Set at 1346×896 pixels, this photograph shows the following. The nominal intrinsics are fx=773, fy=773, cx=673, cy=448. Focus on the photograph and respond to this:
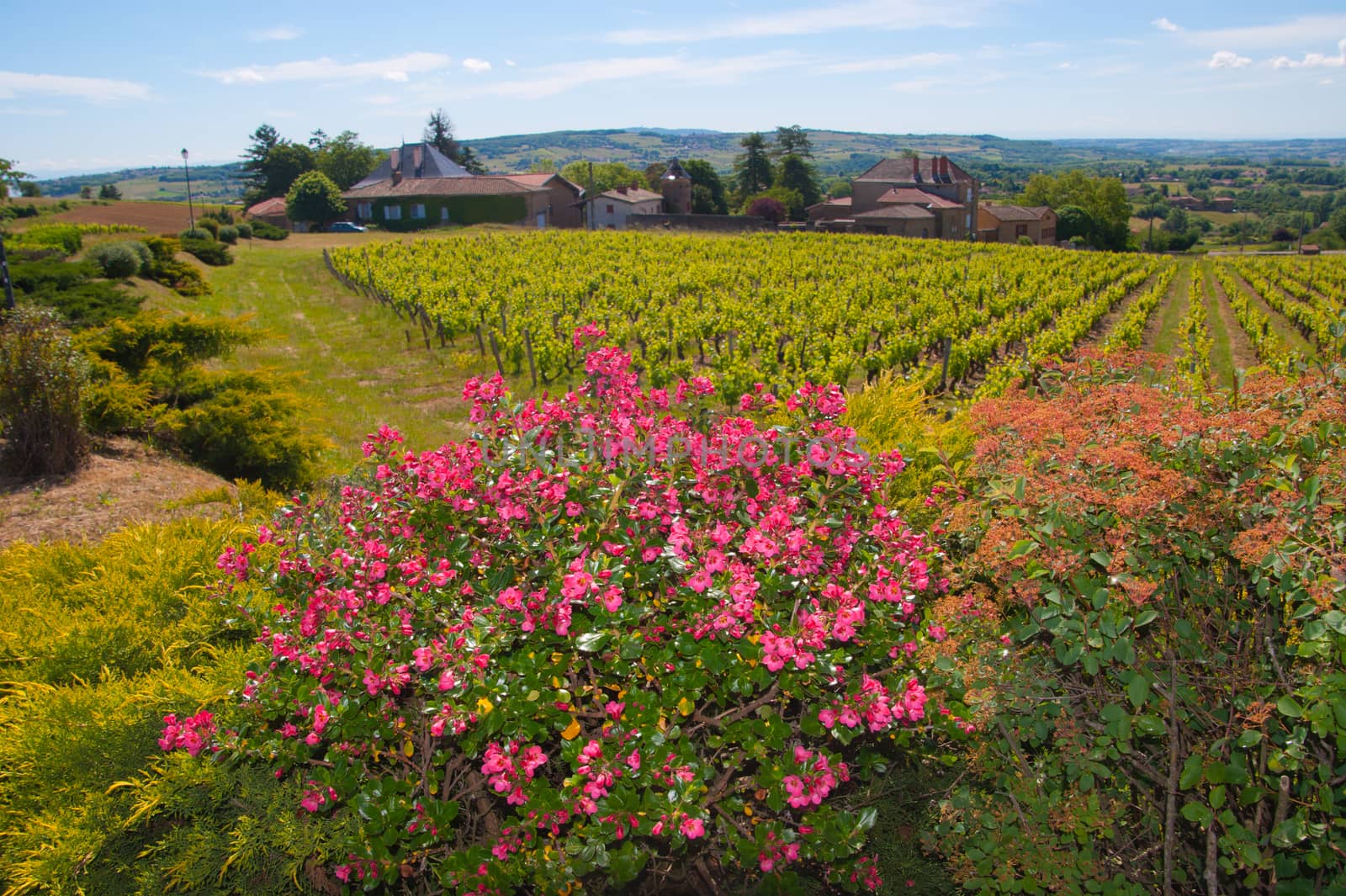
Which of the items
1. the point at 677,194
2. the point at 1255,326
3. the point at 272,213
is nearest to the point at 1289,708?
the point at 1255,326

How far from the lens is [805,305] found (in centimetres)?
2030

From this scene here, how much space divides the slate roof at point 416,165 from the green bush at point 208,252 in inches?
1199

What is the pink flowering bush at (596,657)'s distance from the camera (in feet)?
7.59

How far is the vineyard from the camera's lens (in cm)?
1470

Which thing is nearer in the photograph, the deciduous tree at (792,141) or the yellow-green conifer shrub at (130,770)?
the yellow-green conifer shrub at (130,770)

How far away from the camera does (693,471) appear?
10.4ft

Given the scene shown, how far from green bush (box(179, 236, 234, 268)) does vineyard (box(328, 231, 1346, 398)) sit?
3.87 metres

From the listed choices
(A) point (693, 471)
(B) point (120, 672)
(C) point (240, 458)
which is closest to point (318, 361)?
(C) point (240, 458)

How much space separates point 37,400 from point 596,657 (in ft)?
22.8

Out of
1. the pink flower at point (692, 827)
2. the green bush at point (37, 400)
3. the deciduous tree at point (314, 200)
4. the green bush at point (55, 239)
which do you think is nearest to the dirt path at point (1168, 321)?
the pink flower at point (692, 827)

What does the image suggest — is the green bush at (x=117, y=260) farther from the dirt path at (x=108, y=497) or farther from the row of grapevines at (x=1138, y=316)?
the row of grapevines at (x=1138, y=316)

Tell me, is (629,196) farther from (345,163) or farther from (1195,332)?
(1195,332)

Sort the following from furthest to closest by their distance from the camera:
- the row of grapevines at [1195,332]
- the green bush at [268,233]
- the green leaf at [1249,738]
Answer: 1. the green bush at [268,233]
2. the row of grapevines at [1195,332]
3. the green leaf at [1249,738]

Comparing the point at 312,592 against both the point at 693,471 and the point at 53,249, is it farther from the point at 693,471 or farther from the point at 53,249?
the point at 53,249
